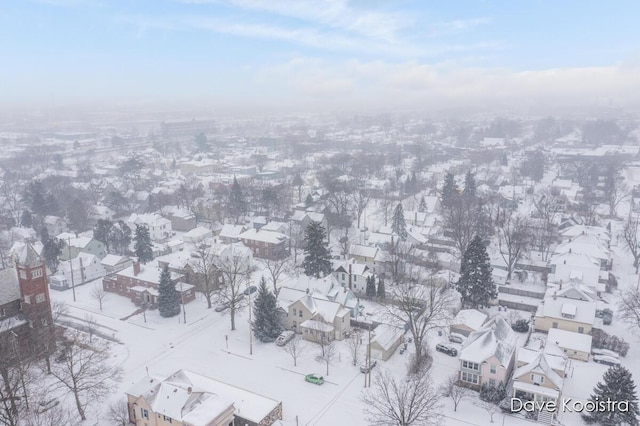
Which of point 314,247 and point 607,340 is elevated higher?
point 314,247

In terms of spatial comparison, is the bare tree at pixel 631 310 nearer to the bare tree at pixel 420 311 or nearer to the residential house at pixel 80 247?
the bare tree at pixel 420 311

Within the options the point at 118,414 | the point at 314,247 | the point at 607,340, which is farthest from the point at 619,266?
the point at 118,414

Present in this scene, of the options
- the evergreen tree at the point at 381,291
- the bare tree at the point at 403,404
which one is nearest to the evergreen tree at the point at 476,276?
the evergreen tree at the point at 381,291

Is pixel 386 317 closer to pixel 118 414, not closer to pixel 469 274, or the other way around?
pixel 469 274

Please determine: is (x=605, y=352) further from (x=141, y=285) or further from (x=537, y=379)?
(x=141, y=285)

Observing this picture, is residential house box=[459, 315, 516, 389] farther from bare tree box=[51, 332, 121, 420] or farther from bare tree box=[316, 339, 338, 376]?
bare tree box=[51, 332, 121, 420]

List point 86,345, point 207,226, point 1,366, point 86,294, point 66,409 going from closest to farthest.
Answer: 1. point 1,366
2. point 66,409
3. point 86,345
4. point 86,294
5. point 207,226

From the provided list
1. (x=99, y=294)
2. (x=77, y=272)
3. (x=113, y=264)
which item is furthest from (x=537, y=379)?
(x=77, y=272)
